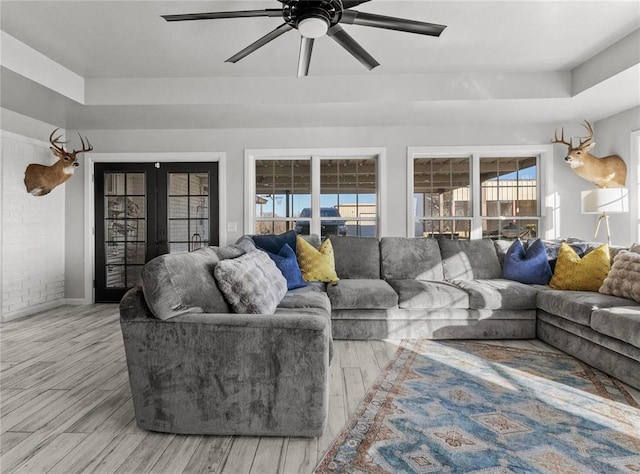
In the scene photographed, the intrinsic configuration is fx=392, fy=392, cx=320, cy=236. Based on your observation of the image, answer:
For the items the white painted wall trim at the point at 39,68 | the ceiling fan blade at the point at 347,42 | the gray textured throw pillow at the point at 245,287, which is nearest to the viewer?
the gray textured throw pillow at the point at 245,287

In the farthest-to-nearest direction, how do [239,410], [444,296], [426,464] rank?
[444,296] < [239,410] < [426,464]

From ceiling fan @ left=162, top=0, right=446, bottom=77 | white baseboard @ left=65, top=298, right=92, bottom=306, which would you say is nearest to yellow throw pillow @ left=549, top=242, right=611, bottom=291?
ceiling fan @ left=162, top=0, right=446, bottom=77

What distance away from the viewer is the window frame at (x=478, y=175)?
5137 millimetres

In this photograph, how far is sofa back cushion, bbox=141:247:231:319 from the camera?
73.8 inches

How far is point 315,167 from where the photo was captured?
5.30 meters

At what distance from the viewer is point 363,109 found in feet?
14.7

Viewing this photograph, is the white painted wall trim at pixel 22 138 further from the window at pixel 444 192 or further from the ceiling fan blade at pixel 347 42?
the window at pixel 444 192

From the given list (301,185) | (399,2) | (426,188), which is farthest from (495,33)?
(301,185)

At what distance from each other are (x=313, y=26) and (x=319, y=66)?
1841mm

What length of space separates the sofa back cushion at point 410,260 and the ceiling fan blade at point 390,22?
97.1 inches

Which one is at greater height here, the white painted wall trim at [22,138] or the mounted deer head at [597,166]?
the white painted wall trim at [22,138]

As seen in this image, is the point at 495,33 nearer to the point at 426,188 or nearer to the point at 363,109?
the point at 363,109

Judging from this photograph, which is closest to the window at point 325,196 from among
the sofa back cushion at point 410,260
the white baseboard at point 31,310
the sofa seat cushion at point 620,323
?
the sofa back cushion at point 410,260

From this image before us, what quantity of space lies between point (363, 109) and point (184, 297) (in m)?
3.29
